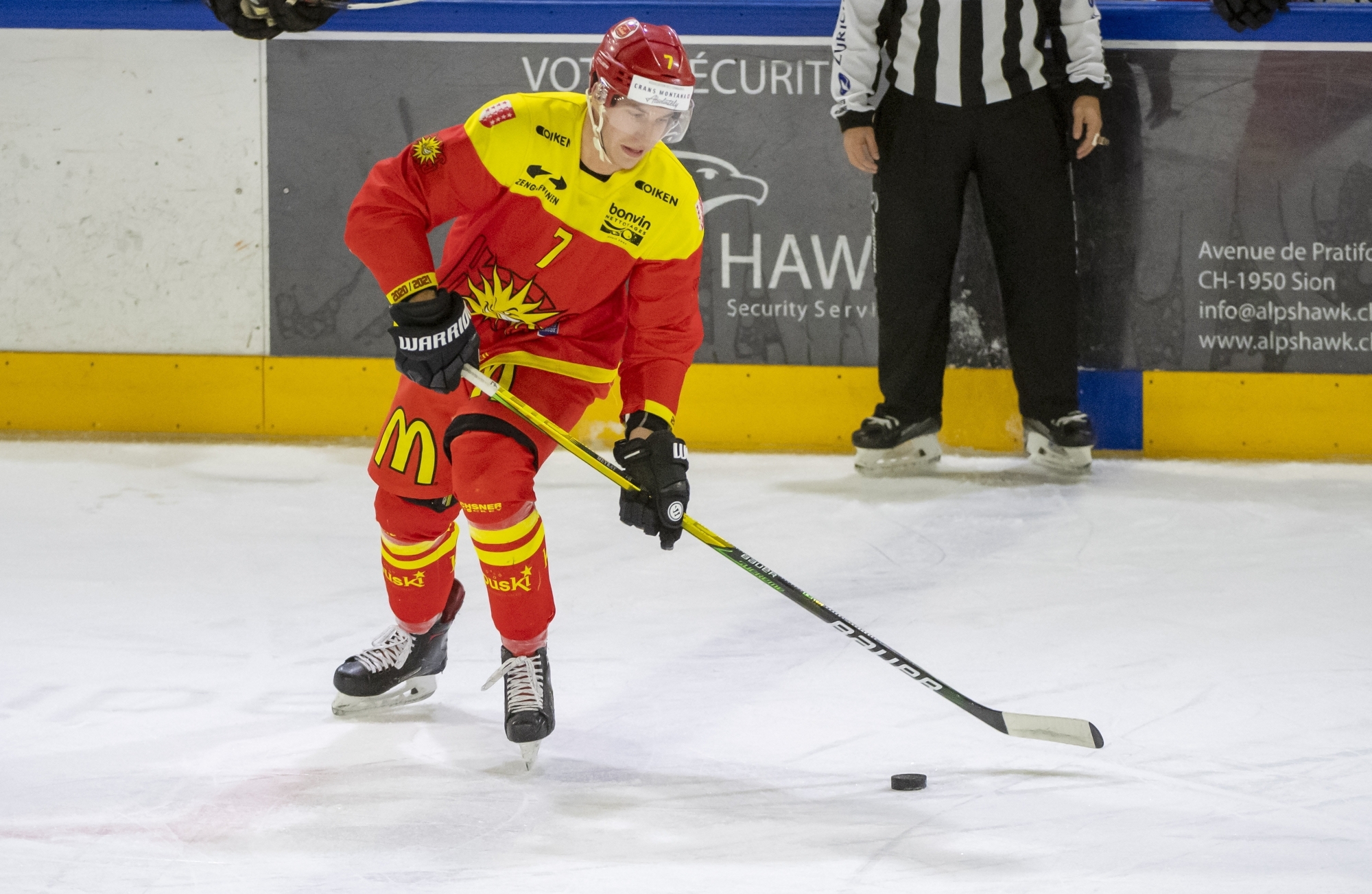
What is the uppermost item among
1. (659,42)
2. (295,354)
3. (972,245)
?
(659,42)

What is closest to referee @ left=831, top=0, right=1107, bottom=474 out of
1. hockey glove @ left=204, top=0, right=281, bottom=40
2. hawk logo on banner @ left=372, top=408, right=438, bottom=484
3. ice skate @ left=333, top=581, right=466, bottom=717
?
hockey glove @ left=204, top=0, right=281, bottom=40

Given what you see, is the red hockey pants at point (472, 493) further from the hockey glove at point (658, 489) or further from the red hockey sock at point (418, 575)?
the hockey glove at point (658, 489)

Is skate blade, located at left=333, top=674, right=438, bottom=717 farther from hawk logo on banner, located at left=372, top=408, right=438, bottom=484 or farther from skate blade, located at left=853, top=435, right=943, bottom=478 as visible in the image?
skate blade, located at left=853, top=435, right=943, bottom=478

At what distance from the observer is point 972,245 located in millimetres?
4531

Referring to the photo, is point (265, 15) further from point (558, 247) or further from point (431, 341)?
point (431, 341)

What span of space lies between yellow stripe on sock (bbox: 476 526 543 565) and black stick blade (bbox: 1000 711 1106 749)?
758 millimetres

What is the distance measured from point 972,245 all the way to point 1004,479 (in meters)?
0.77

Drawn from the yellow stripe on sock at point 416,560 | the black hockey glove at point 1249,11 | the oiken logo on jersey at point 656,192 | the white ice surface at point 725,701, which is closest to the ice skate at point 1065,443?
the white ice surface at point 725,701

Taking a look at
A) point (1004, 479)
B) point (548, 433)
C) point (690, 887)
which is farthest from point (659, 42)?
point (1004, 479)

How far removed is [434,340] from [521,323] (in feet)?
0.94

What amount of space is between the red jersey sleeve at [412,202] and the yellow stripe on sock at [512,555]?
0.42m

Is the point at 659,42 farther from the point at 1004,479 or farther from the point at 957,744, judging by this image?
the point at 1004,479

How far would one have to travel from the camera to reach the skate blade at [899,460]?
4266 mm

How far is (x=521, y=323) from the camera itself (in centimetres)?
250
